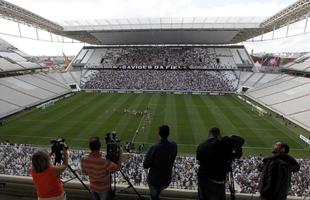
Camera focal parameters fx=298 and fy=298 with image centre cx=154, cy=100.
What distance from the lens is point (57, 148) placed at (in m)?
5.23

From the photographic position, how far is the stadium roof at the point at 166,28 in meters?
52.4

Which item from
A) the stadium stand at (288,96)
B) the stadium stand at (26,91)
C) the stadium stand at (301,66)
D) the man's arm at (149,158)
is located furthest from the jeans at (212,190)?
the stadium stand at (301,66)

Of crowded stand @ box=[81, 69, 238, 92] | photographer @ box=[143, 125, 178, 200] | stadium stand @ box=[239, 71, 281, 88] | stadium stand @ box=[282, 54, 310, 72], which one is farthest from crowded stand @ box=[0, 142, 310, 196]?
stadium stand @ box=[239, 71, 281, 88]

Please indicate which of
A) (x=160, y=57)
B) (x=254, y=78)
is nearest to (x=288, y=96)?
(x=254, y=78)

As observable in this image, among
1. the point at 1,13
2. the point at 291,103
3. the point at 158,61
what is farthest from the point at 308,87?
the point at 1,13

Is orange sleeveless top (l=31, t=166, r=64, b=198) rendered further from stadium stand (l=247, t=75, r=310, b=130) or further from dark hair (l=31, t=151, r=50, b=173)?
stadium stand (l=247, t=75, r=310, b=130)

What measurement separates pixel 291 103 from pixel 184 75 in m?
28.3

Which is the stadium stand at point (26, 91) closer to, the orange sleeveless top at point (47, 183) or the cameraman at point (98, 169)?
the cameraman at point (98, 169)

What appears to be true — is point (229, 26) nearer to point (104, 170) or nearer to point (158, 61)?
point (158, 61)

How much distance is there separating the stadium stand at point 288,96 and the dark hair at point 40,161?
31.8 metres

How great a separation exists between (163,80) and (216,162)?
58023mm

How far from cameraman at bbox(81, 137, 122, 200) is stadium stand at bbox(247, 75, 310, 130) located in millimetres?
30632

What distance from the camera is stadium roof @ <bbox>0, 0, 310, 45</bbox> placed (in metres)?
52.4

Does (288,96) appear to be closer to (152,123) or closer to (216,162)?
(152,123)
